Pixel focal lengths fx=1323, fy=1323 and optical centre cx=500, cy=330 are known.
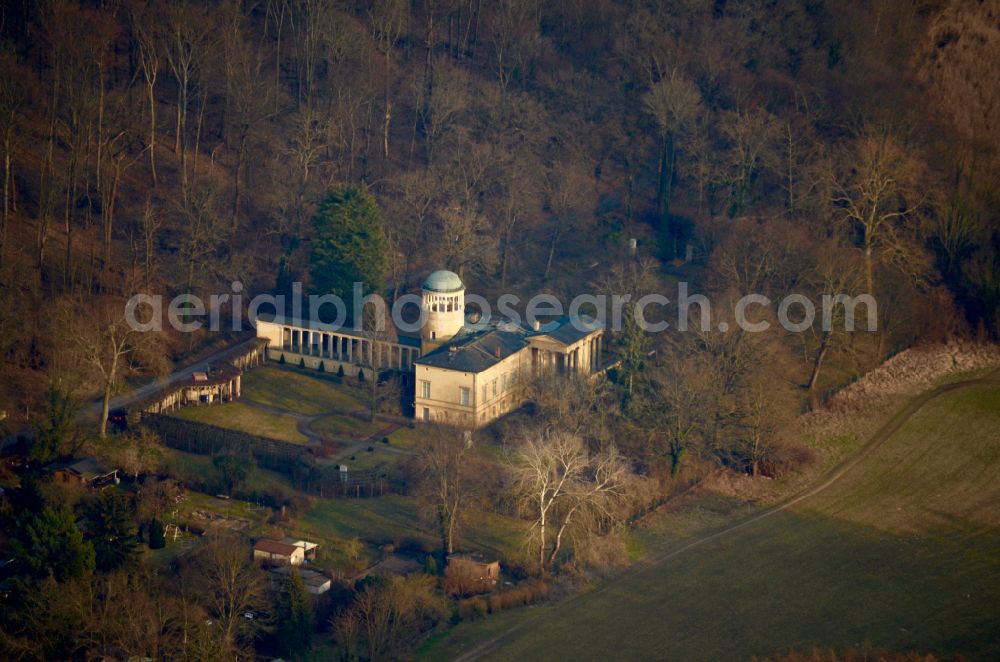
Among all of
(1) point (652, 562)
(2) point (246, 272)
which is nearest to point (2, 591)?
(1) point (652, 562)

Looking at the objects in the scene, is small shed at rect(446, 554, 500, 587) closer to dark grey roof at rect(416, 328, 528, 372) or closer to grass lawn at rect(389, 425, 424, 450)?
grass lawn at rect(389, 425, 424, 450)

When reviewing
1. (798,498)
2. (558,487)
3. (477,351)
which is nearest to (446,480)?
(558,487)

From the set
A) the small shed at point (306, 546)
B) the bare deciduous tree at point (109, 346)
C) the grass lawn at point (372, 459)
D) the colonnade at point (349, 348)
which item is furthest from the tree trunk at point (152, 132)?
the small shed at point (306, 546)

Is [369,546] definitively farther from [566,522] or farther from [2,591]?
[2,591]

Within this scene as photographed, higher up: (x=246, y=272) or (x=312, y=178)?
(x=312, y=178)

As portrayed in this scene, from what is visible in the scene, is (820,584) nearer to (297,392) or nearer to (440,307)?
(440,307)

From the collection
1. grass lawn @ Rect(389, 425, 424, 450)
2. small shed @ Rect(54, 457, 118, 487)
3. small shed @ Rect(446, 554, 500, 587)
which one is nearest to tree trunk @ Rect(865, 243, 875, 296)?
grass lawn @ Rect(389, 425, 424, 450)
